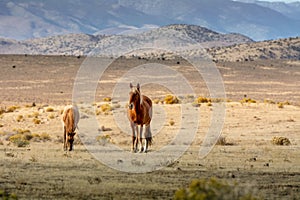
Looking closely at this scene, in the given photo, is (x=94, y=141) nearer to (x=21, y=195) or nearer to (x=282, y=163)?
(x=282, y=163)

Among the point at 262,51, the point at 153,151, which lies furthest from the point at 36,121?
the point at 262,51

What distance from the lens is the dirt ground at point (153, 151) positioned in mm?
14445

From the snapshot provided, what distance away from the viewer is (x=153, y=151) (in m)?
23.0

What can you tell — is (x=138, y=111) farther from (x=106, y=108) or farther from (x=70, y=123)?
(x=106, y=108)

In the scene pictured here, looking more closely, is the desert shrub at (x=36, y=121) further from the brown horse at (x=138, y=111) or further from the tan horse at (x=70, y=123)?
the brown horse at (x=138, y=111)

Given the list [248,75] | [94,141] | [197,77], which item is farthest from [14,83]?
[94,141]

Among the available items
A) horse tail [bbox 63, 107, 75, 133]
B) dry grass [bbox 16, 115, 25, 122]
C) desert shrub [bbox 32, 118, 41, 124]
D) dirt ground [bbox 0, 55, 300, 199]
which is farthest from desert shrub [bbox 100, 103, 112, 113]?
horse tail [bbox 63, 107, 75, 133]

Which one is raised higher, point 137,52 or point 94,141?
point 137,52

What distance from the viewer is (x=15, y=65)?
90.2 metres

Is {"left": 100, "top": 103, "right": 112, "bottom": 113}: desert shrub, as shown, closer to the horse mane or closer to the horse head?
the horse mane

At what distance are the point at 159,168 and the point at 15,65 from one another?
74.9m

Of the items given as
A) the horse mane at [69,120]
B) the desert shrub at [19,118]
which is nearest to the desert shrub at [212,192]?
the horse mane at [69,120]

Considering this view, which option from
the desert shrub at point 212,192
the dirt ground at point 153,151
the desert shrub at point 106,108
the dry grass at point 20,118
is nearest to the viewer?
the desert shrub at point 212,192

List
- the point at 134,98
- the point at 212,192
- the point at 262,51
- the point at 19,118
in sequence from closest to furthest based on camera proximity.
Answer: the point at 212,192
the point at 134,98
the point at 19,118
the point at 262,51
